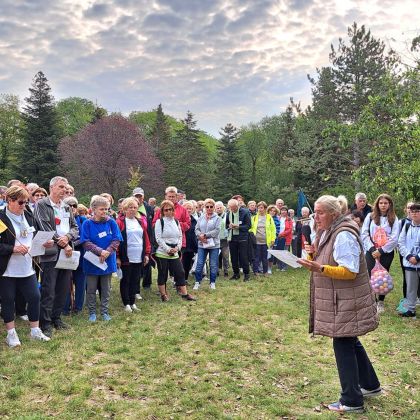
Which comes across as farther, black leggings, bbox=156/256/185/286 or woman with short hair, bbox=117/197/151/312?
black leggings, bbox=156/256/185/286

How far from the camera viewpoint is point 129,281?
23.8 ft

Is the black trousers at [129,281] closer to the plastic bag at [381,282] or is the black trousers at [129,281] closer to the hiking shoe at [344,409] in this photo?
the plastic bag at [381,282]

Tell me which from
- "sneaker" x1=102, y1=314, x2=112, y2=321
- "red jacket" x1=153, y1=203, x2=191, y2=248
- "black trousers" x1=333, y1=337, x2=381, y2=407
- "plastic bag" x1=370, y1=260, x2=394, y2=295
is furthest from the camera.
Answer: "red jacket" x1=153, y1=203, x2=191, y2=248

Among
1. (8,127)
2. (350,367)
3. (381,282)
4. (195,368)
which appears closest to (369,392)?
(350,367)

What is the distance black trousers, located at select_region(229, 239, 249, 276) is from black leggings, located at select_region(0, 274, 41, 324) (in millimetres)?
5546

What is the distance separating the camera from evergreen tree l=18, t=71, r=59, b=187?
3416cm

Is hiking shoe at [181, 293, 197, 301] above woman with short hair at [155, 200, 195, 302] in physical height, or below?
below

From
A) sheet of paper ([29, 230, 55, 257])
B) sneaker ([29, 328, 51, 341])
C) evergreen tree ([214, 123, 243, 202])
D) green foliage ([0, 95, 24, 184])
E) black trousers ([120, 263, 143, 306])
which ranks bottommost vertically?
sneaker ([29, 328, 51, 341])

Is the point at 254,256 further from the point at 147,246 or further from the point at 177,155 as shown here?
the point at 177,155

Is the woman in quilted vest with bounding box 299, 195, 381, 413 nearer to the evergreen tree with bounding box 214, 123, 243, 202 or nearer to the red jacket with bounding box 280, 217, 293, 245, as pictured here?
the red jacket with bounding box 280, 217, 293, 245

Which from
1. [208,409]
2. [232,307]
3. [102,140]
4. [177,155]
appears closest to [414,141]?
[232,307]

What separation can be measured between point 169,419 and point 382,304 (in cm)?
506

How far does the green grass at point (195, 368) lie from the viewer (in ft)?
12.8

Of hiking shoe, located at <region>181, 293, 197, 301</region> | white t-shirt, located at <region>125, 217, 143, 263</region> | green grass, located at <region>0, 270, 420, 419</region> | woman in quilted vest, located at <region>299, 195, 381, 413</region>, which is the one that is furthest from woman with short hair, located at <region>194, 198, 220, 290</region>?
Answer: woman in quilted vest, located at <region>299, 195, 381, 413</region>
